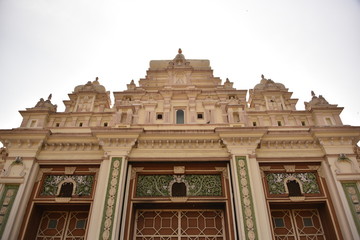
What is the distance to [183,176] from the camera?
10.8 metres

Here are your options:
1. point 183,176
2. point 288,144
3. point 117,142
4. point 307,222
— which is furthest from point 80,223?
point 288,144

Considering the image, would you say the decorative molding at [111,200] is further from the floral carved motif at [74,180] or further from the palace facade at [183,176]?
the floral carved motif at [74,180]

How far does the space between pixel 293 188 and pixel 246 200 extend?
→ 1.98 metres

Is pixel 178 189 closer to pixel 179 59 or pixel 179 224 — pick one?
pixel 179 224

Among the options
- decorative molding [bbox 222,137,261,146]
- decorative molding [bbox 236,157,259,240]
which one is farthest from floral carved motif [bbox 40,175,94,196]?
decorative molding [bbox 236,157,259,240]

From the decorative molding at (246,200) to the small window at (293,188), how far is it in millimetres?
1558

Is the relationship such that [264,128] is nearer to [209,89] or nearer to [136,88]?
[209,89]

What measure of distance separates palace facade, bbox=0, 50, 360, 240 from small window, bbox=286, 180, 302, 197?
35mm

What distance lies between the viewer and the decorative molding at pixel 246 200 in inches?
351

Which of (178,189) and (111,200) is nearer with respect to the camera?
(111,200)

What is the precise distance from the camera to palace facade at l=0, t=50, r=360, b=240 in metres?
9.62

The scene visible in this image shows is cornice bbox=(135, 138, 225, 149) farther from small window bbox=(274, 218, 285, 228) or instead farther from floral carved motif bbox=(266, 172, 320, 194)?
small window bbox=(274, 218, 285, 228)

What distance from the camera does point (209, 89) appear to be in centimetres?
1388

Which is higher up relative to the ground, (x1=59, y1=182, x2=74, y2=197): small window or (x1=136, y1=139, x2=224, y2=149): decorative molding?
(x1=136, y1=139, x2=224, y2=149): decorative molding
